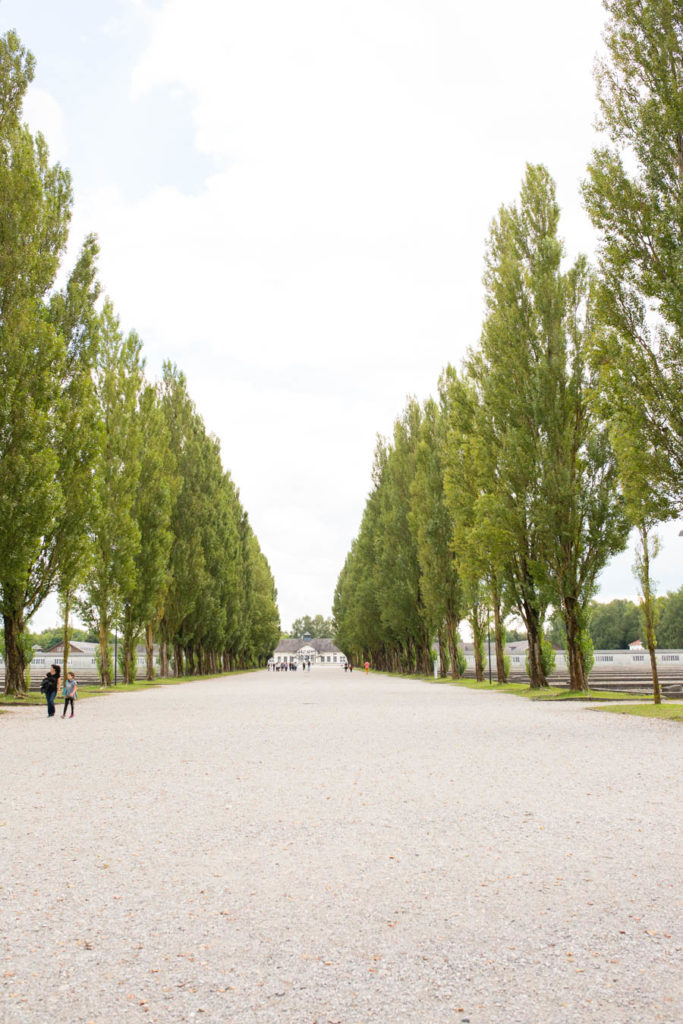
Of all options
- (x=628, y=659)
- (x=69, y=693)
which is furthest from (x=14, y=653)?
(x=628, y=659)

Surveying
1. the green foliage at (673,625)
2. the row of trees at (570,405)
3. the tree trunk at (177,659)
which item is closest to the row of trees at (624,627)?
the green foliage at (673,625)

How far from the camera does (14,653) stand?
24.0 m

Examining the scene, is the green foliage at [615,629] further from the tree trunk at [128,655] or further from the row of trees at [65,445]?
the tree trunk at [128,655]

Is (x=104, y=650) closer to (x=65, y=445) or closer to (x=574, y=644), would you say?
(x=65, y=445)

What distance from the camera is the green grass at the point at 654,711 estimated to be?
15955 millimetres

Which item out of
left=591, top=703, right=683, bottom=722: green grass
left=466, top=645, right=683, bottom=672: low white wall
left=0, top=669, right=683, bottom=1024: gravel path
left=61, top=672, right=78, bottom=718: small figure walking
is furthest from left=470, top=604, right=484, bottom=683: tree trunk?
left=0, top=669, right=683, bottom=1024: gravel path

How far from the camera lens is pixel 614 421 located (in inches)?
705

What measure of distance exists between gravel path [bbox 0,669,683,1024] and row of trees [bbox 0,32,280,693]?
13.2 m

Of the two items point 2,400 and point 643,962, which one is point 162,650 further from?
point 643,962

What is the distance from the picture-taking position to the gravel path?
3.22 meters

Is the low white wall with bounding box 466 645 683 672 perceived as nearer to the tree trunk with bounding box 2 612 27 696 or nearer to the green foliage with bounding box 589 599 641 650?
the green foliage with bounding box 589 599 641 650

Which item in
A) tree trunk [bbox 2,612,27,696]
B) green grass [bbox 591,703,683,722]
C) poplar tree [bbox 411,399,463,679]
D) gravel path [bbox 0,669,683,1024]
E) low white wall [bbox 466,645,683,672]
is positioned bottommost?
low white wall [bbox 466,645,683,672]

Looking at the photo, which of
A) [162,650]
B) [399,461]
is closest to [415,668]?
[399,461]

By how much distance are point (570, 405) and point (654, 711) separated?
10.9 metres
